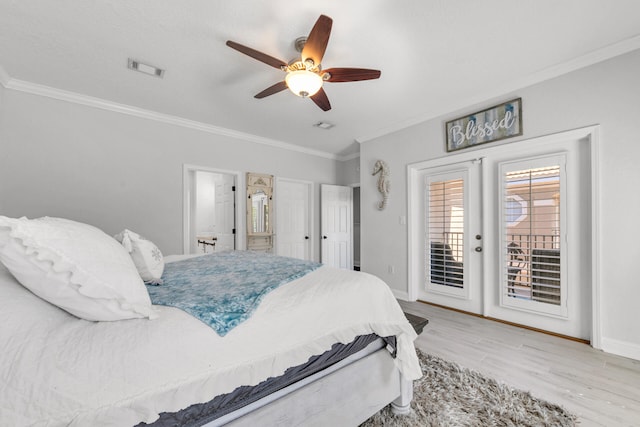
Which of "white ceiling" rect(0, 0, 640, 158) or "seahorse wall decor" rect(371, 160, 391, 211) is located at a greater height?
"white ceiling" rect(0, 0, 640, 158)

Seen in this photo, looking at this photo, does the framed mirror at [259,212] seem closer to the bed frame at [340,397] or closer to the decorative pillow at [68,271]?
the bed frame at [340,397]

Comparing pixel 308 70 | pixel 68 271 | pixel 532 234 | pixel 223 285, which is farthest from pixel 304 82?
pixel 532 234

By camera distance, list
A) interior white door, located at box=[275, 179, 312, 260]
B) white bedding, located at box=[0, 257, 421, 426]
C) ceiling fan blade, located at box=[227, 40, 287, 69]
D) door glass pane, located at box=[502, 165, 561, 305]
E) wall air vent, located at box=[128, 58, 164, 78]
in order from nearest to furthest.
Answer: white bedding, located at box=[0, 257, 421, 426] < ceiling fan blade, located at box=[227, 40, 287, 69] < wall air vent, located at box=[128, 58, 164, 78] < door glass pane, located at box=[502, 165, 561, 305] < interior white door, located at box=[275, 179, 312, 260]

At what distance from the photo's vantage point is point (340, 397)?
1295 millimetres

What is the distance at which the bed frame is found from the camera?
3.47ft

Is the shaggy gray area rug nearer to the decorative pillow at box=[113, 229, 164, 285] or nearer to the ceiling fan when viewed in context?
the decorative pillow at box=[113, 229, 164, 285]

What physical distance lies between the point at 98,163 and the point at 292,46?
108 inches

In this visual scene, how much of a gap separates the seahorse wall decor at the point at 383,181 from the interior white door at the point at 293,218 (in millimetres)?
1493

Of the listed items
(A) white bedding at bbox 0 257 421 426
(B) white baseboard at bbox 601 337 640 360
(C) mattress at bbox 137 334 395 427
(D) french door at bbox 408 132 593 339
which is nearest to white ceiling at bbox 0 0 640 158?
(D) french door at bbox 408 132 593 339

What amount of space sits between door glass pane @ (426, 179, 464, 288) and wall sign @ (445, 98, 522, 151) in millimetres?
506

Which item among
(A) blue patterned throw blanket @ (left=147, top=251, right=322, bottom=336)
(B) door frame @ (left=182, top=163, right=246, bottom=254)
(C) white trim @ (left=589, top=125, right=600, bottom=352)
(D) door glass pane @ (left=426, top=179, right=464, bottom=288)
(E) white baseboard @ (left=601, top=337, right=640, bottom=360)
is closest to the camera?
(A) blue patterned throw blanket @ (left=147, top=251, right=322, bottom=336)

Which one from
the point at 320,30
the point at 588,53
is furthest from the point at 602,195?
the point at 320,30

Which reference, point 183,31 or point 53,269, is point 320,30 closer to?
point 183,31

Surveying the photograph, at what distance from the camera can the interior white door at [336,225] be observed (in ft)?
17.3
